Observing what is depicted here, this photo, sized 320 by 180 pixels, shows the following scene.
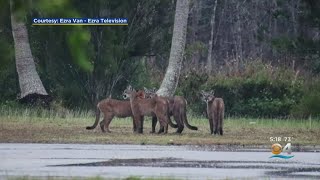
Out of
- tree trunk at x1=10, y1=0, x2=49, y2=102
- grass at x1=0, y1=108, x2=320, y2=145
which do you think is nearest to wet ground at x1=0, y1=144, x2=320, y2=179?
grass at x1=0, y1=108, x2=320, y2=145

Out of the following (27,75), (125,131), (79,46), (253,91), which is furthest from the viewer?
(253,91)

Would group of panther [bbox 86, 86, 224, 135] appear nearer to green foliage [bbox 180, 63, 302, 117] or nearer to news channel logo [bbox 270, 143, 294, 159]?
news channel logo [bbox 270, 143, 294, 159]

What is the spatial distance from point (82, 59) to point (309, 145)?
1612 cm

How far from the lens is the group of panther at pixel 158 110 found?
2383 cm

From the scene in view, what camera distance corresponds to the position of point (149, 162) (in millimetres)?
15344

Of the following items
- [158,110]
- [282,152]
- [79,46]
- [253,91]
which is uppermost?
[79,46]

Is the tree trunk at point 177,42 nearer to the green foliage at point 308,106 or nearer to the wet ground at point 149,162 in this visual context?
the green foliage at point 308,106

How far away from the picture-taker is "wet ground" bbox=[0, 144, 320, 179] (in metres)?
12.9

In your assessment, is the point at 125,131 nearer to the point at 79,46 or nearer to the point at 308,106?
the point at 308,106

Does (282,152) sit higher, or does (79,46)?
(79,46)

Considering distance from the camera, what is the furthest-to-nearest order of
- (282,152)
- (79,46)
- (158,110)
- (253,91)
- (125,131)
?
(253,91), (125,131), (158,110), (282,152), (79,46)

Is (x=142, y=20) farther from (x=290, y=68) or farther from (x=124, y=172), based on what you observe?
(x=124, y=172)

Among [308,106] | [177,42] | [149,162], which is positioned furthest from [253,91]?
[149,162]

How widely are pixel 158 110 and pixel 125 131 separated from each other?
5.51ft
